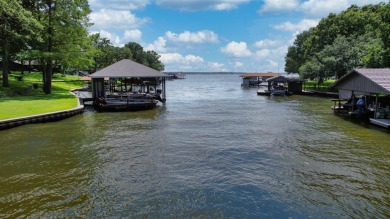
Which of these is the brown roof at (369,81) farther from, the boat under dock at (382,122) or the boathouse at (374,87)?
the boat under dock at (382,122)

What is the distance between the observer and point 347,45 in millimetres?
54844

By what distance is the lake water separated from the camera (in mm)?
9875

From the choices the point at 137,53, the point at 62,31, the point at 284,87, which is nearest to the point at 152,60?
the point at 137,53

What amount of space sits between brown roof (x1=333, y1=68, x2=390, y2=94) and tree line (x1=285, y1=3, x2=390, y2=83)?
36.9 feet

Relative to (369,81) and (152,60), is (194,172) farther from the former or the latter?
(152,60)

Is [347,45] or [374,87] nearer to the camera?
[374,87]

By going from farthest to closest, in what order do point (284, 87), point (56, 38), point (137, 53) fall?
point (137, 53) < point (284, 87) < point (56, 38)

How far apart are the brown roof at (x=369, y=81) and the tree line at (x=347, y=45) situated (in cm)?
1124

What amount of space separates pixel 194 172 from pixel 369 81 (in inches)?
731

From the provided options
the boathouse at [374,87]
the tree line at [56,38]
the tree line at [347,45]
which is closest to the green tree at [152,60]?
the tree line at [347,45]

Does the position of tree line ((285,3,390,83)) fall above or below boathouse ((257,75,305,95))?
above

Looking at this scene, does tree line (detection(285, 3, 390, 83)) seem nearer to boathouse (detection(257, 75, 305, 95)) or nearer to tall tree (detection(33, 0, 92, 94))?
boathouse (detection(257, 75, 305, 95))

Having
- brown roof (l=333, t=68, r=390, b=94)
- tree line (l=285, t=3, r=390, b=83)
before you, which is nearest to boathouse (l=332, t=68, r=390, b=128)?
brown roof (l=333, t=68, r=390, b=94)

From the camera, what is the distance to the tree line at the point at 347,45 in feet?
130
